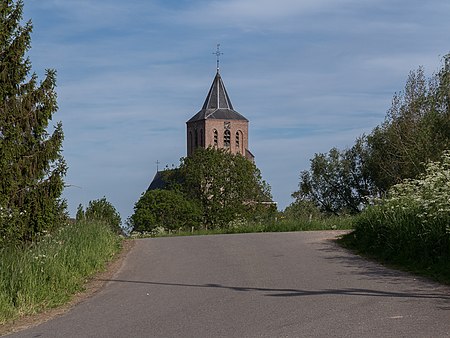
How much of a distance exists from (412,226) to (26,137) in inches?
477

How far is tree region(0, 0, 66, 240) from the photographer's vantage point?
70.8 ft

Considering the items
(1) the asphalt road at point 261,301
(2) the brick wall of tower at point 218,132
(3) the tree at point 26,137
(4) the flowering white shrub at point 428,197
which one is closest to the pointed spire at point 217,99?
(2) the brick wall of tower at point 218,132

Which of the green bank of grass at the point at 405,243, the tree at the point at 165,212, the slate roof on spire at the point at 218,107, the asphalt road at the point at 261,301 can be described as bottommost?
the asphalt road at the point at 261,301

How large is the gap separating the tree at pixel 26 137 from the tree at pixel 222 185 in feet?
188

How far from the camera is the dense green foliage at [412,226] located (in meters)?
13.9

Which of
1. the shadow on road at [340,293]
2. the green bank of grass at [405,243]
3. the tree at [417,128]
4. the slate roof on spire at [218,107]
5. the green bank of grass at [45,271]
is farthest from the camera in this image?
the slate roof on spire at [218,107]

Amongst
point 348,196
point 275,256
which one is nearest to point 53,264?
point 275,256

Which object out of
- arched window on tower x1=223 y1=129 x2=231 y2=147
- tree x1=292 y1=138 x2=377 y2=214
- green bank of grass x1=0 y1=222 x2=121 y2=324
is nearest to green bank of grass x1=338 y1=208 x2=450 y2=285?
green bank of grass x1=0 y1=222 x2=121 y2=324

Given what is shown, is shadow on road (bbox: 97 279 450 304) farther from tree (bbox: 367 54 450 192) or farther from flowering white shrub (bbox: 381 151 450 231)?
tree (bbox: 367 54 450 192)

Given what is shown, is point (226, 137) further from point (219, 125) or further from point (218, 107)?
point (218, 107)

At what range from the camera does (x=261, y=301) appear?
1085cm

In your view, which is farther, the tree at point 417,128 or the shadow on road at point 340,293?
the tree at point 417,128

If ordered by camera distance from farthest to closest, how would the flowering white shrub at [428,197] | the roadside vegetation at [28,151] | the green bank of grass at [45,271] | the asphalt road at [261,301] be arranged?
the roadside vegetation at [28,151], the flowering white shrub at [428,197], the green bank of grass at [45,271], the asphalt road at [261,301]

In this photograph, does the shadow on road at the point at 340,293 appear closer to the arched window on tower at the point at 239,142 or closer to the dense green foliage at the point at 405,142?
the dense green foliage at the point at 405,142
